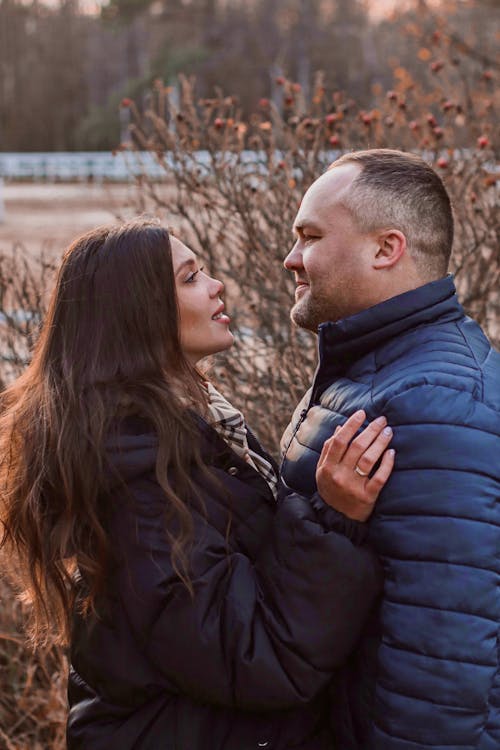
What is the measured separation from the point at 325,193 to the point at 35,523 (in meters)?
1.05

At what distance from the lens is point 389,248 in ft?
7.43

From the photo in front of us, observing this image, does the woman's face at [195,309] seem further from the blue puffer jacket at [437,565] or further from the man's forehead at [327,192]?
the blue puffer jacket at [437,565]

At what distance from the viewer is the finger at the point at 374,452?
197cm

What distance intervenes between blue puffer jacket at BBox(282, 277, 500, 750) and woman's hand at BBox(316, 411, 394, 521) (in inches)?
1.1

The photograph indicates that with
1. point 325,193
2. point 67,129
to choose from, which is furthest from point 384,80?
point 325,193

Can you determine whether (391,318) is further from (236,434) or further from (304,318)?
(236,434)

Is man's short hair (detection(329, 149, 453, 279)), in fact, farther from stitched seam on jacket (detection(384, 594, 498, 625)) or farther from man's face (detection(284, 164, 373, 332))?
stitched seam on jacket (detection(384, 594, 498, 625))

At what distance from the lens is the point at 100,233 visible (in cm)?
237

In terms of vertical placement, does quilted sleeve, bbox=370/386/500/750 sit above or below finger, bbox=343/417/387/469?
below

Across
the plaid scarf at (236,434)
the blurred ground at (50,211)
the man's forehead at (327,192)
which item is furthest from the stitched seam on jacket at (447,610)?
the blurred ground at (50,211)

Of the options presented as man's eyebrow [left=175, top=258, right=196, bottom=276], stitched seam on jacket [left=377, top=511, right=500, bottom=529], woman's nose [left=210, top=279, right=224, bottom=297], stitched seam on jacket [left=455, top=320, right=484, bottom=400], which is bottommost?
stitched seam on jacket [left=377, top=511, right=500, bottom=529]

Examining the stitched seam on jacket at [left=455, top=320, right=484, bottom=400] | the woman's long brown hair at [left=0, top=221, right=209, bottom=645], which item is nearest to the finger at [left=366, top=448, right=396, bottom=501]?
the stitched seam on jacket at [left=455, top=320, right=484, bottom=400]

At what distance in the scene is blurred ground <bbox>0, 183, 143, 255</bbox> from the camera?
19828 mm

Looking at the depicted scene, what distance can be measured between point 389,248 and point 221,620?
3.04 ft
